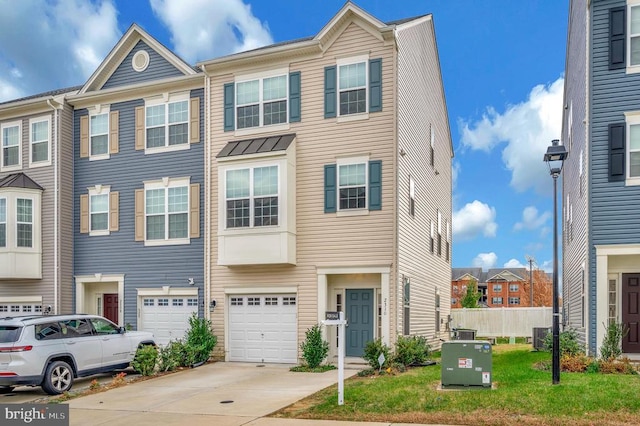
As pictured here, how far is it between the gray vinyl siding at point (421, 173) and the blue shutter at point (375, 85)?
549mm

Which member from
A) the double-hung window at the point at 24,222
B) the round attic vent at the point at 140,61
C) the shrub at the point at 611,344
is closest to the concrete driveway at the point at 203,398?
the shrub at the point at 611,344

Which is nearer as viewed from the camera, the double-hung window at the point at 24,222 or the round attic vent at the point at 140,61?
the round attic vent at the point at 140,61

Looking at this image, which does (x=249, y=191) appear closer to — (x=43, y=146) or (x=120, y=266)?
(x=120, y=266)

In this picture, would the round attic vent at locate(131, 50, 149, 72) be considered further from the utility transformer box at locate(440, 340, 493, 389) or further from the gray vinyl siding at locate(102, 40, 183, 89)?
the utility transformer box at locate(440, 340, 493, 389)

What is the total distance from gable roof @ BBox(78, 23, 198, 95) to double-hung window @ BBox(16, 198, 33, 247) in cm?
425

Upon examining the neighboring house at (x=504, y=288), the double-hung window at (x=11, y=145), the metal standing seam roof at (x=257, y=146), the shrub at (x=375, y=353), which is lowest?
the neighboring house at (x=504, y=288)

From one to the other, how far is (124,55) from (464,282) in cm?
7239

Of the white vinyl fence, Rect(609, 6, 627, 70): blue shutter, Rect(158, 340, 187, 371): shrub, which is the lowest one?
the white vinyl fence

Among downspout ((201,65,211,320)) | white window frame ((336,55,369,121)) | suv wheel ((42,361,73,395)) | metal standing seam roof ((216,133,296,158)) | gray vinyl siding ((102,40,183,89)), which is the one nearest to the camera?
suv wheel ((42,361,73,395))

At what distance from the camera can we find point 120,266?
64.7 ft

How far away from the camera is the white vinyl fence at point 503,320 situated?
29.9 metres

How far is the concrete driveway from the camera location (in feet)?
33.1

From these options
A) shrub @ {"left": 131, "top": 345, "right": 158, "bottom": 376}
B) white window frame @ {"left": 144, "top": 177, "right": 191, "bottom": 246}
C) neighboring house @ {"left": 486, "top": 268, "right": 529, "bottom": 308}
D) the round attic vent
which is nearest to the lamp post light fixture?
shrub @ {"left": 131, "top": 345, "right": 158, "bottom": 376}

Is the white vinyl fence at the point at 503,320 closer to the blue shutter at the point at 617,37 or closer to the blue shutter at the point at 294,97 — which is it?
the blue shutter at the point at 294,97
